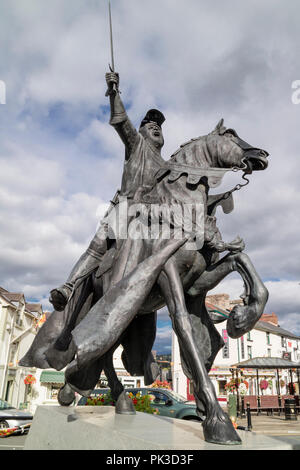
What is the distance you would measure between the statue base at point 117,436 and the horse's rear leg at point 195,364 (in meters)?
0.11

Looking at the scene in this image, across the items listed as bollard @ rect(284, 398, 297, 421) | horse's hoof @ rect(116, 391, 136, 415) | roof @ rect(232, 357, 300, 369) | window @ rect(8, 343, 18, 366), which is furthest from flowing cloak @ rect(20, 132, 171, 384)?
window @ rect(8, 343, 18, 366)

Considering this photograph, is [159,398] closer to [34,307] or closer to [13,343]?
[13,343]

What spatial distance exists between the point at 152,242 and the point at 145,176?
1265 millimetres

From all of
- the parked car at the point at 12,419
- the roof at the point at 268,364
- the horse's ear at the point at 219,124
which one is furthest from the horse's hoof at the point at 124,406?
the roof at the point at 268,364

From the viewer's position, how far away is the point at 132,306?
3.68m

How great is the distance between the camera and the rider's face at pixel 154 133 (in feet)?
17.7

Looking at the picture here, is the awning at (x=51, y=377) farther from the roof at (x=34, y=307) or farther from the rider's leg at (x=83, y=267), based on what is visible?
the rider's leg at (x=83, y=267)

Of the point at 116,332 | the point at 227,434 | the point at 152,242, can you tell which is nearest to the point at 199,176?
the point at 152,242

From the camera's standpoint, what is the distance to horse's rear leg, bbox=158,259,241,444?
290cm

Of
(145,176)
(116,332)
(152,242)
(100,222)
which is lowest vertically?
(116,332)

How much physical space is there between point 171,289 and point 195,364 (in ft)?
2.59

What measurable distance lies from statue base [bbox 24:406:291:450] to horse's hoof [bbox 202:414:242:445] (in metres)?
0.06

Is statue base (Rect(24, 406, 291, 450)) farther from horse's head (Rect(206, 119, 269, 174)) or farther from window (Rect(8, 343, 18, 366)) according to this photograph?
window (Rect(8, 343, 18, 366))
